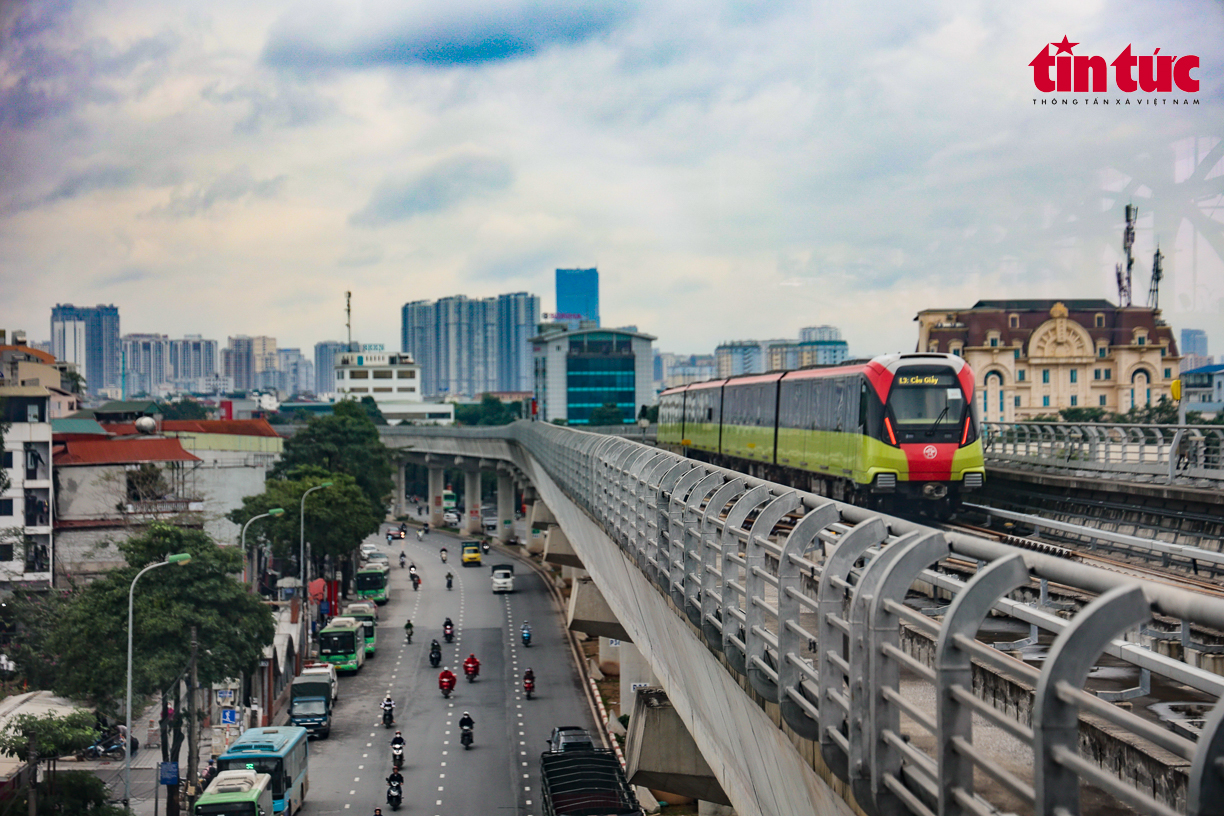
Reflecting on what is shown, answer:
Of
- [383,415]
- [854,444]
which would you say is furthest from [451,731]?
[383,415]

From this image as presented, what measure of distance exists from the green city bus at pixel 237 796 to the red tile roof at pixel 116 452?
29.5 meters

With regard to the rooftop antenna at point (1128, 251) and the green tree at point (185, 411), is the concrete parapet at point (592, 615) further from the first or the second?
the green tree at point (185, 411)

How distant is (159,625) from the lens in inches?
1141

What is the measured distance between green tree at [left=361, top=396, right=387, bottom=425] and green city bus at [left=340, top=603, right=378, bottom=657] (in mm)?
87334

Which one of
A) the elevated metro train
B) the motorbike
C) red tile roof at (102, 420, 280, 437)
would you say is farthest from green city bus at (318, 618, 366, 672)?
red tile roof at (102, 420, 280, 437)

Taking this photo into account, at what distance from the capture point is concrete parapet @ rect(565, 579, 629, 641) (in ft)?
88.0

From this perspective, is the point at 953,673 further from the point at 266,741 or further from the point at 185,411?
the point at 185,411

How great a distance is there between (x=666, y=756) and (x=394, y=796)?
14.8 meters

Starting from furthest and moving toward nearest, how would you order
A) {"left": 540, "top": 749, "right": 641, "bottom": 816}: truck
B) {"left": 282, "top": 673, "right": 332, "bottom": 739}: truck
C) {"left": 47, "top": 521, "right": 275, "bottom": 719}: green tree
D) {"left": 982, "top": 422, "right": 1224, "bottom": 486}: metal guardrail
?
1. {"left": 282, "top": 673, "right": 332, "bottom": 739}: truck
2. {"left": 47, "top": 521, "right": 275, "bottom": 719}: green tree
3. {"left": 540, "top": 749, "right": 641, "bottom": 816}: truck
4. {"left": 982, "top": 422, "right": 1224, "bottom": 486}: metal guardrail

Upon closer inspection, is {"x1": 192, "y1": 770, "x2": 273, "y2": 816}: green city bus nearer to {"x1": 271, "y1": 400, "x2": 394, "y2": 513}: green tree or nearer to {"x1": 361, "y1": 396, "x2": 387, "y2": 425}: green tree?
{"x1": 271, "y1": 400, "x2": 394, "y2": 513}: green tree

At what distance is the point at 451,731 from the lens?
124ft

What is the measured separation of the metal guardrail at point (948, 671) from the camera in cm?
343

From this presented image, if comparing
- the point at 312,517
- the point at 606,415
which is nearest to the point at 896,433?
the point at 312,517

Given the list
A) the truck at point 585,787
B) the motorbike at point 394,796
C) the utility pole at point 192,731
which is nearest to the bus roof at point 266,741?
the utility pole at point 192,731
